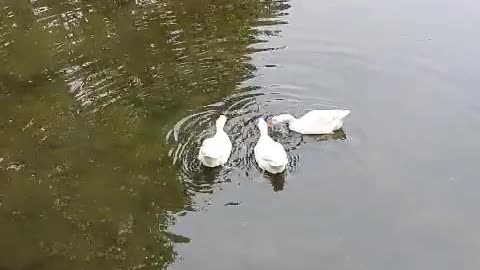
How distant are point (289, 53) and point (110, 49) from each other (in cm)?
226

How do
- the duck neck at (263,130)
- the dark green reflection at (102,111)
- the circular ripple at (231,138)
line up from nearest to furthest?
the dark green reflection at (102,111) < the circular ripple at (231,138) < the duck neck at (263,130)

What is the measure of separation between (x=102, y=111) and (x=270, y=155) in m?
2.14

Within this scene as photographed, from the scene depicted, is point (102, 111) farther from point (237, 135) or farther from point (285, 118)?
point (285, 118)

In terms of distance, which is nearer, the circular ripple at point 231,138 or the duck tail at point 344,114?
the circular ripple at point 231,138

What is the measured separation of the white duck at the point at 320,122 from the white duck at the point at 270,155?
0.54 metres

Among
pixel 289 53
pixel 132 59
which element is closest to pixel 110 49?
pixel 132 59

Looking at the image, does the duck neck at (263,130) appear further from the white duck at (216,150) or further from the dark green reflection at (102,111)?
the dark green reflection at (102,111)

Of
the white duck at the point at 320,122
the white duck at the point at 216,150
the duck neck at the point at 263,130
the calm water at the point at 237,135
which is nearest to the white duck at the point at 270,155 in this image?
the duck neck at the point at 263,130

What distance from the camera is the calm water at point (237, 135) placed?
6.12m

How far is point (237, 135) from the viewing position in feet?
24.3

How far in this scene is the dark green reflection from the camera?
6.23 metres

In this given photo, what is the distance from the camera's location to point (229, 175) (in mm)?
6812

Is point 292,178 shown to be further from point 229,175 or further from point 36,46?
point 36,46

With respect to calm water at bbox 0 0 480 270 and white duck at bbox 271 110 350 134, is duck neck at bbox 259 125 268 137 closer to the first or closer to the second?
calm water at bbox 0 0 480 270
